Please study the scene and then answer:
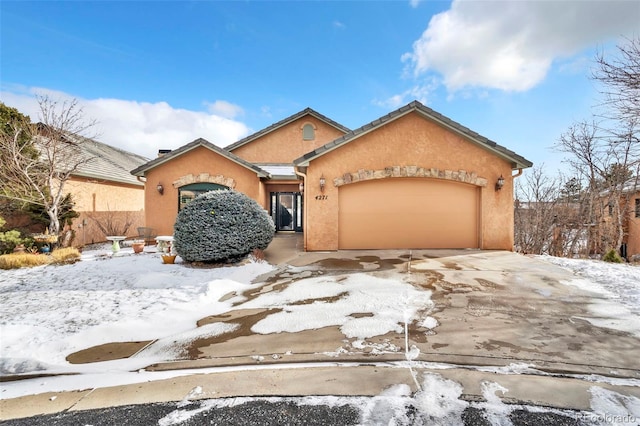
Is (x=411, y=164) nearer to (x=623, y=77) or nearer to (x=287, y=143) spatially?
(x=623, y=77)

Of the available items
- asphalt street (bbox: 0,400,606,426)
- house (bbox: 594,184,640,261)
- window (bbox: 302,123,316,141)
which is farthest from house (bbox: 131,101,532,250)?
house (bbox: 594,184,640,261)

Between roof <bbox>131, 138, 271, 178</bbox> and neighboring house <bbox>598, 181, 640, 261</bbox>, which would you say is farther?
neighboring house <bbox>598, 181, 640, 261</bbox>

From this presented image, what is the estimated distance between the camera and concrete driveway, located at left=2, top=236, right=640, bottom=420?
8.60 ft

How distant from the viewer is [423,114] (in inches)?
384

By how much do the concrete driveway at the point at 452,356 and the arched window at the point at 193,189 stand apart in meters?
8.93

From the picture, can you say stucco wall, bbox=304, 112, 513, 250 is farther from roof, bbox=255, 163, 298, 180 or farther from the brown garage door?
roof, bbox=255, 163, 298, 180

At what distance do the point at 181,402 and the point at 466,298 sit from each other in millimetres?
4697

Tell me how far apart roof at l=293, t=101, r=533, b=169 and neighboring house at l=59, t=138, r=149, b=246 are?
10.5 metres

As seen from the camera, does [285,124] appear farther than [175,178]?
Yes

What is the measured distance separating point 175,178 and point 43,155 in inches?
194

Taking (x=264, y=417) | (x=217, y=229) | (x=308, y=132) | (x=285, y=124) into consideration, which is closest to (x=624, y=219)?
(x=308, y=132)

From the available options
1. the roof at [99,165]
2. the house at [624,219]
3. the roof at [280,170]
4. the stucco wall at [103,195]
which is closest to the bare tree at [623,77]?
the roof at [280,170]

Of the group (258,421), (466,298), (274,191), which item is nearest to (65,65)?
(274,191)

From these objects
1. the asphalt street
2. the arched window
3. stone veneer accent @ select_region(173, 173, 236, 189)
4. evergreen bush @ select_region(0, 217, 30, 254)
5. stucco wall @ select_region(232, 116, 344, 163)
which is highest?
stucco wall @ select_region(232, 116, 344, 163)
